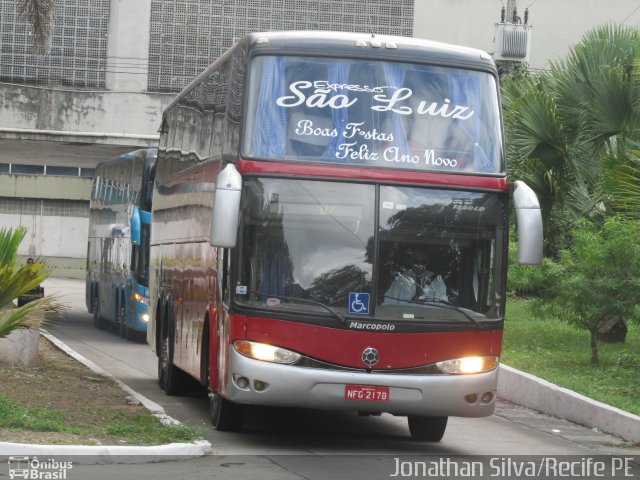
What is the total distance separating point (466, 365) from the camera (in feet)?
40.0

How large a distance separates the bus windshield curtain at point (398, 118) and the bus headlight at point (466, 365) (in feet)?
6.57

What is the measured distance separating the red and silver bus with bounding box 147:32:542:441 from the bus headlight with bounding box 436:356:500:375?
0.02 meters

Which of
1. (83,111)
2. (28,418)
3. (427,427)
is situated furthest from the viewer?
(83,111)

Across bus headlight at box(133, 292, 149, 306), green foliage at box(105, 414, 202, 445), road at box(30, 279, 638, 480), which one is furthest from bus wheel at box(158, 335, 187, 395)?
bus headlight at box(133, 292, 149, 306)

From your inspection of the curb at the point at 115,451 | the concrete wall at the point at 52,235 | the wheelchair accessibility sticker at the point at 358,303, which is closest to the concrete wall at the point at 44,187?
the concrete wall at the point at 52,235

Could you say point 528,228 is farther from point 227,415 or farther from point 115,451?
point 115,451

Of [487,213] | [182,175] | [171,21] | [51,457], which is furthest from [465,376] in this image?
[171,21]

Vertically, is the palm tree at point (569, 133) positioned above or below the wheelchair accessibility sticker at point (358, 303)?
above

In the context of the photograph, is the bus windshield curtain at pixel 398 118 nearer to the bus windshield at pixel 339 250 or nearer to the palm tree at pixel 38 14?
the bus windshield at pixel 339 250

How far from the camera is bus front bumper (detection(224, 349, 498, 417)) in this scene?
11.8m

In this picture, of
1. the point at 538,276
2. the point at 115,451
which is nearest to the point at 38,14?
the point at 538,276

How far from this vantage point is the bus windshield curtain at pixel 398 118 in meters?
12.3

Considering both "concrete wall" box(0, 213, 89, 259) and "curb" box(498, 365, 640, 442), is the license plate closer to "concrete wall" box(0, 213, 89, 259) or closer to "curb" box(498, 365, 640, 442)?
"curb" box(498, 365, 640, 442)

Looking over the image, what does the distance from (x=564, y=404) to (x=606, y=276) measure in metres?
3.45
